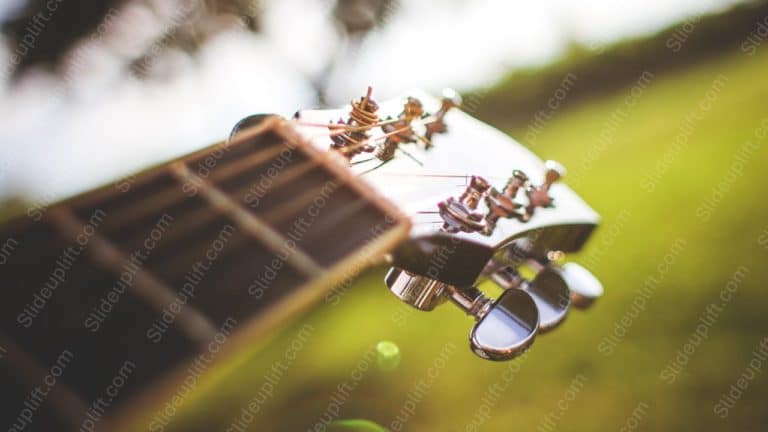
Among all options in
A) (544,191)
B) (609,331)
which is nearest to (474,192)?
(544,191)

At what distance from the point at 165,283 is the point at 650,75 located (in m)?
2.63

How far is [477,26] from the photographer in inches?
98.9

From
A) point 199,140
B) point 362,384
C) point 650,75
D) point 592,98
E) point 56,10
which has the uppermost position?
point 650,75

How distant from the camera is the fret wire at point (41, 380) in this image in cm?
61

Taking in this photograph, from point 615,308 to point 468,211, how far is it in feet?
4.70

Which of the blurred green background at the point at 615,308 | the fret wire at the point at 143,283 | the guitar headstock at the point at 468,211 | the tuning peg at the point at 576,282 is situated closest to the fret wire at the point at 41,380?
the fret wire at the point at 143,283

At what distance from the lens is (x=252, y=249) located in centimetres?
79

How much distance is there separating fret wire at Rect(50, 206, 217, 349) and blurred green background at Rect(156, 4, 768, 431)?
104 centimetres

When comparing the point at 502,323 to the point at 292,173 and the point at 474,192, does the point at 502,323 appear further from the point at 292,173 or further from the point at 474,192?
the point at 292,173

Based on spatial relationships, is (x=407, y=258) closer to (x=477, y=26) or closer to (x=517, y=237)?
(x=517, y=237)

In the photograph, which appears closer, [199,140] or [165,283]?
[165,283]

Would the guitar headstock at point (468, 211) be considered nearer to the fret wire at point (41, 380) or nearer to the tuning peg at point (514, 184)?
the tuning peg at point (514, 184)

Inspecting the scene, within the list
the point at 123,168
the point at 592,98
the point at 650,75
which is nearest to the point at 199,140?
the point at 123,168

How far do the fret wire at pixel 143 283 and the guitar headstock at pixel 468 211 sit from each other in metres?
0.32
